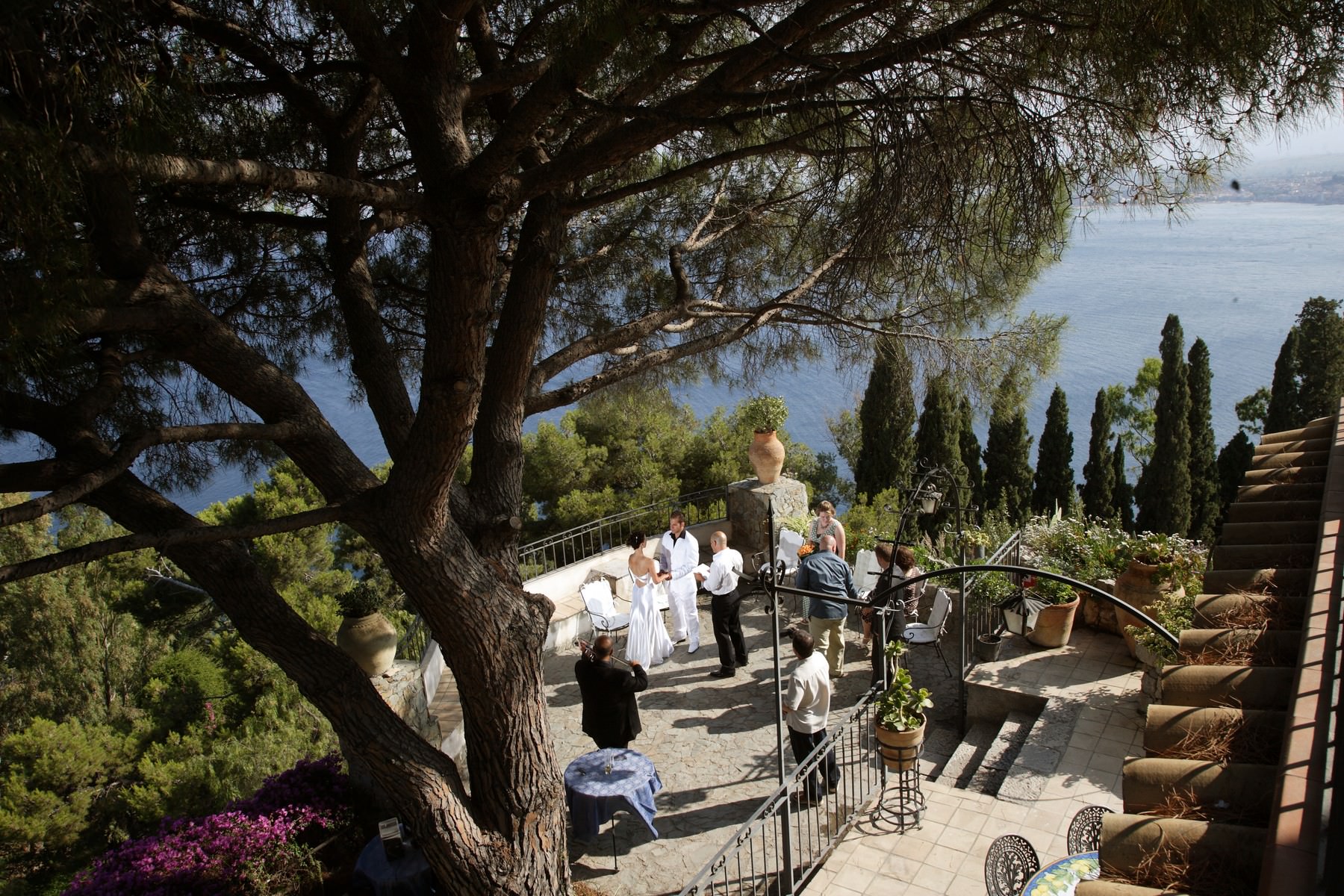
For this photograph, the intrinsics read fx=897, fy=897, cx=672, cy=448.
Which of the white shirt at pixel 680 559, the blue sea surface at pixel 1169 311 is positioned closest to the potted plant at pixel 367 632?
the white shirt at pixel 680 559

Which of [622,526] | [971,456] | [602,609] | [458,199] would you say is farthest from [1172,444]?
[458,199]

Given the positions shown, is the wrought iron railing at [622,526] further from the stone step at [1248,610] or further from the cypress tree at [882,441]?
the stone step at [1248,610]

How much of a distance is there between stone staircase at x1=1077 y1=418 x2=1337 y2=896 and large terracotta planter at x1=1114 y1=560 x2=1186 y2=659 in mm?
3288

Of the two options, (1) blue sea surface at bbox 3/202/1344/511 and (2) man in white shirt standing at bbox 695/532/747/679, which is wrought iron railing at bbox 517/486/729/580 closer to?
(2) man in white shirt standing at bbox 695/532/747/679

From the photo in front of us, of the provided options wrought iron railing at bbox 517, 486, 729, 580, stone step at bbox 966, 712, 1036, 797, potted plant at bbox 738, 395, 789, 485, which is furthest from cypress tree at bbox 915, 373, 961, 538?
stone step at bbox 966, 712, 1036, 797

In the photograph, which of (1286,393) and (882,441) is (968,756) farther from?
(1286,393)

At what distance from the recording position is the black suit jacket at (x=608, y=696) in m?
5.74

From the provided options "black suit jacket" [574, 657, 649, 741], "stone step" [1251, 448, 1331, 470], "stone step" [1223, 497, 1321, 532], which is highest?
"stone step" [1251, 448, 1331, 470]

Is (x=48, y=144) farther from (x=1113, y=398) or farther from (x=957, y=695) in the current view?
(x=1113, y=398)

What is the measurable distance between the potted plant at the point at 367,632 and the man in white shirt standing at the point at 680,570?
8.67 feet

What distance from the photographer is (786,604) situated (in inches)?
355

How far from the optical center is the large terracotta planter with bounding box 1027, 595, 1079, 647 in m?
7.56

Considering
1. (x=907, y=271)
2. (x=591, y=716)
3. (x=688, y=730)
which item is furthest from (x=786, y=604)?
(x=907, y=271)

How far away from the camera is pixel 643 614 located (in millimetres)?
7523
